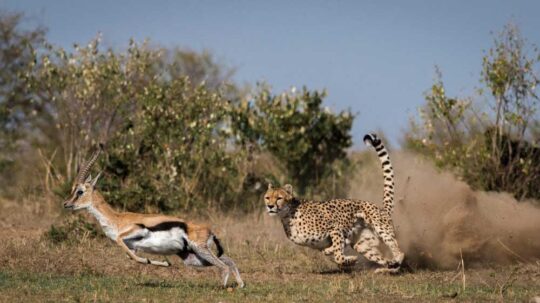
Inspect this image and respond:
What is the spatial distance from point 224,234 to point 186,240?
6.63m

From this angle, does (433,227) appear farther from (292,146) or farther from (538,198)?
(292,146)

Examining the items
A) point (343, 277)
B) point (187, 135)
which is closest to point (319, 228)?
point (343, 277)

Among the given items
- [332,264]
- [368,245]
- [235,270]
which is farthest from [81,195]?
[368,245]

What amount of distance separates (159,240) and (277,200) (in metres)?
3.18

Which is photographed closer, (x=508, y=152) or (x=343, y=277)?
(x=343, y=277)

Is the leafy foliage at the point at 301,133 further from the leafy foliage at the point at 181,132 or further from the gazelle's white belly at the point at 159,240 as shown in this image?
the gazelle's white belly at the point at 159,240

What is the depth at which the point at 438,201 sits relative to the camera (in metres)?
15.4

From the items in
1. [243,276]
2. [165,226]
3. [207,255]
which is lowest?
[243,276]

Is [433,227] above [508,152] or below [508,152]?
below

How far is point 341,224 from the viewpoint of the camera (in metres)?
13.4

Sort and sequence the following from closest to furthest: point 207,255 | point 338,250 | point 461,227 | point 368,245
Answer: point 207,255
point 338,250
point 368,245
point 461,227

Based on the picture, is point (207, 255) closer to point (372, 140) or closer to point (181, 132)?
point (372, 140)

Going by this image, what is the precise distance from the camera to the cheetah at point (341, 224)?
43.1ft

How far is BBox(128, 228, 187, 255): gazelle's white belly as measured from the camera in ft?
34.0
